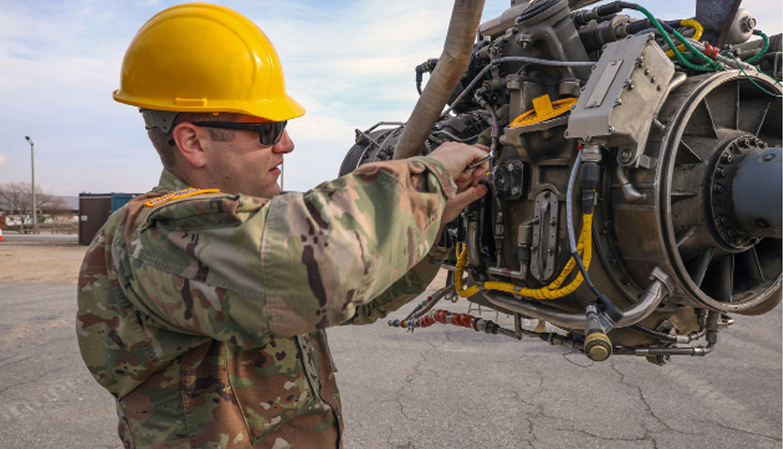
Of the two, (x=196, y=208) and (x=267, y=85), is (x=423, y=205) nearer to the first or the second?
(x=196, y=208)

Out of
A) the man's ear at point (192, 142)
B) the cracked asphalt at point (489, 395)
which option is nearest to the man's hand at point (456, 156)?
the man's ear at point (192, 142)

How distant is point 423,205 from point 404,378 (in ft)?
13.1

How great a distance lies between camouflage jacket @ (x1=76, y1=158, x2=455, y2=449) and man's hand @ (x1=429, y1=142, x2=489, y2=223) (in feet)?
0.39

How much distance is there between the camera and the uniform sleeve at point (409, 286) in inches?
68.4

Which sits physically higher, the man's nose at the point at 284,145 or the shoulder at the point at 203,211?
the man's nose at the point at 284,145

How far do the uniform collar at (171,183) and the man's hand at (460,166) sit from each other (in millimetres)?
650

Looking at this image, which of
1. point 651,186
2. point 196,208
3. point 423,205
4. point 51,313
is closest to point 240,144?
point 196,208

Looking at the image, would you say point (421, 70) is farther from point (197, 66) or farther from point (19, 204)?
point (19, 204)

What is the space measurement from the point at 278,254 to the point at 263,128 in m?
0.59

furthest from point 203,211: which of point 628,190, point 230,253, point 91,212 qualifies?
point 91,212

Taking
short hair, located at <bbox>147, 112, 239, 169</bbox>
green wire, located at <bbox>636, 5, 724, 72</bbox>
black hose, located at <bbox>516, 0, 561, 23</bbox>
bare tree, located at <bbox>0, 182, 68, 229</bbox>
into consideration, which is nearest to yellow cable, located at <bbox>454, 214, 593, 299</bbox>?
green wire, located at <bbox>636, 5, 724, 72</bbox>

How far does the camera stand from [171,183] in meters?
1.32

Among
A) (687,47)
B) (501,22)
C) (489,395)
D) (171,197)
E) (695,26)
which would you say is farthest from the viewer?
(489,395)

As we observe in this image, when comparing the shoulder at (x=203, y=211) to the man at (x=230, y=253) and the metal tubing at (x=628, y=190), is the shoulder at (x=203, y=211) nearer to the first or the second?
the man at (x=230, y=253)
